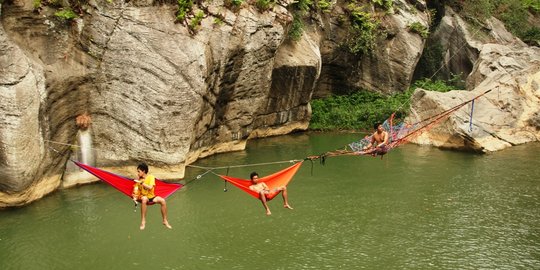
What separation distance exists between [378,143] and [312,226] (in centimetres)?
224

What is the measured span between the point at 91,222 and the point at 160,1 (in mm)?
5627

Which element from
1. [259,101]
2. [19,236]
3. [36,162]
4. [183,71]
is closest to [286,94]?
[259,101]

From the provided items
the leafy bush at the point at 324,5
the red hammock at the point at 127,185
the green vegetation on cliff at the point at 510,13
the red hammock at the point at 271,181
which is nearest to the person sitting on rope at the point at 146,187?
the red hammock at the point at 127,185

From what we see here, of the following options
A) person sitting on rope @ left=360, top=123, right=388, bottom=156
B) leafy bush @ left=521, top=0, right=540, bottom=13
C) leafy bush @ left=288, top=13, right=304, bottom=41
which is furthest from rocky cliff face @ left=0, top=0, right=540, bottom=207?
leafy bush @ left=521, top=0, right=540, bottom=13

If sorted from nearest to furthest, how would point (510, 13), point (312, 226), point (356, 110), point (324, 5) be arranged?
point (312, 226) → point (324, 5) → point (356, 110) → point (510, 13)

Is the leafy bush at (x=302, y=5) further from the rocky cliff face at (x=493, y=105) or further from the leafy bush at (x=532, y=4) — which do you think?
the leafy bush at (x=532, y=4)

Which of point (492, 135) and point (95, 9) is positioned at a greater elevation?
point (95, 9)

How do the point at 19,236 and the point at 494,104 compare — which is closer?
the point at 19,236

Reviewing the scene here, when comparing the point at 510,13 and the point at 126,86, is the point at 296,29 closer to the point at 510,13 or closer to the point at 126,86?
the point at 126,86

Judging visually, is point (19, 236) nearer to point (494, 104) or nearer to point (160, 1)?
point (160, 1)

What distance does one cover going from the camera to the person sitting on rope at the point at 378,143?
1025 cm

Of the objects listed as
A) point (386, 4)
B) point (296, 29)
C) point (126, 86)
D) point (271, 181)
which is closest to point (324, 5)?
point (296, 29)

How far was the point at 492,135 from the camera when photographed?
17.7 metres

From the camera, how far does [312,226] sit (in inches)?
411
